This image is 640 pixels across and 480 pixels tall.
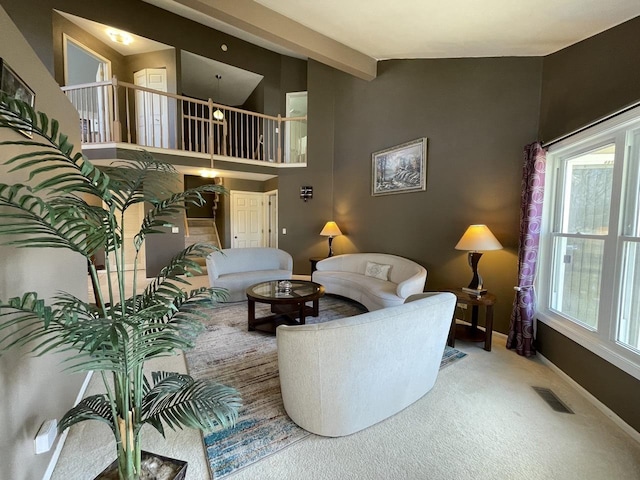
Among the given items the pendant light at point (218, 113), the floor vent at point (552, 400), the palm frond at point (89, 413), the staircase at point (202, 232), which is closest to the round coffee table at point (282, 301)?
the palm frond at point (89, 413)

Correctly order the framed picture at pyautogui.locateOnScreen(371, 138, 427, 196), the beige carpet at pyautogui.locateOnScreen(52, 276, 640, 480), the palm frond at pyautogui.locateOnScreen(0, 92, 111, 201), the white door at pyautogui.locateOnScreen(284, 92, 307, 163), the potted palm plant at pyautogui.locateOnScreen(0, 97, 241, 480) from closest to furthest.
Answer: the palm frond at pyautogui.locateOnScreen(0, 92, 111, 201)
the potted palm plant at pyautogui.locateOnScreen(0, 97, 241, 480)
the beige carpet at pyautogui.locateOnScreen(52, 276, 640, 480)
the framed picture at pyautogui.locateOnScreen(371, 138, 427, 196)
the white door at pyautogui.locateOnScreen(284, 92, 307, 163)

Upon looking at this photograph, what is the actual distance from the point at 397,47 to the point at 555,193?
249 centimetres

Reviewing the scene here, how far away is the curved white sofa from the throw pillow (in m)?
0.03

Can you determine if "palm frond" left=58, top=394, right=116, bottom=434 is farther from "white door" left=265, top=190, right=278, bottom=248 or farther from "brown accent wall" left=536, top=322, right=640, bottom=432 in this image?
"white door" left=265, top=190, right=278, bottom=248

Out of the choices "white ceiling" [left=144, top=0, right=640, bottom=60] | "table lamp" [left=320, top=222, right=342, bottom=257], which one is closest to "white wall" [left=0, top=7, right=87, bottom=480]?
"white ceiling" [left=144, top=0, right=640, bottom=60]

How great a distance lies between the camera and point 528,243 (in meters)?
2.81

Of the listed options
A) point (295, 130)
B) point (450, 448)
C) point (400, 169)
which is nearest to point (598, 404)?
point (450, 448)

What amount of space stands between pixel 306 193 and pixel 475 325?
4.10 m

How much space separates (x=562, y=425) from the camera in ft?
6.38

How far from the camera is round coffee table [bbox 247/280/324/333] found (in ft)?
10.7

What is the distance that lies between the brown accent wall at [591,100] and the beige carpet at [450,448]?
206 millimetres

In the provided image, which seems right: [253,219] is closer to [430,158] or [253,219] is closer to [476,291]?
[430,158]

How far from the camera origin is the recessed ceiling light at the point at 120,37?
5312 millimetres

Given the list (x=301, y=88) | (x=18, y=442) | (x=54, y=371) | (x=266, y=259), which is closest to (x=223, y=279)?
(x=266, y=259)
